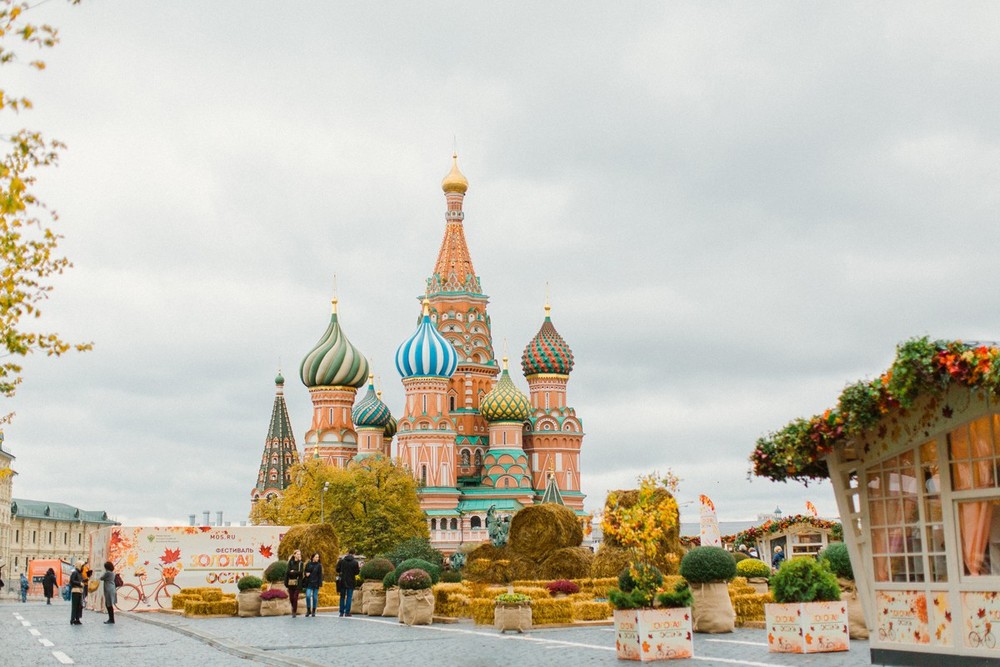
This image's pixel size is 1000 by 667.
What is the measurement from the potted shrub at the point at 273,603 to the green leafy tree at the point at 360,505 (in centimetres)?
3127

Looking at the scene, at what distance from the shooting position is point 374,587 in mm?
29812

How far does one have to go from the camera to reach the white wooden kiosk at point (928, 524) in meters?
10.8

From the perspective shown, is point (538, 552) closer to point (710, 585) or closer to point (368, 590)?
point (368, 590)

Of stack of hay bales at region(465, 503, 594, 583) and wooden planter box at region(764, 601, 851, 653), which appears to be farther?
stack of hay bales at region(465, 503, 594, 583)

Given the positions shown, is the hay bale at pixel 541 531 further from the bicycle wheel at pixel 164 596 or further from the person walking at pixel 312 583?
the bicycle wheel at pixel 164 596

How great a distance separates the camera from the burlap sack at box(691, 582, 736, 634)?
2061cm

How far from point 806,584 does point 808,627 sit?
Result: 2.04ft

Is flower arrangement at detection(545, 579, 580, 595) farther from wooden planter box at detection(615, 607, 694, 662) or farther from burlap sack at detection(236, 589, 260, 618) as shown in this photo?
wooden planter box at detection(615, 607, 694, 662)

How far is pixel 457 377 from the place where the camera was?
84.3m

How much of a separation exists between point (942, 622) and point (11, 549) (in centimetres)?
12006

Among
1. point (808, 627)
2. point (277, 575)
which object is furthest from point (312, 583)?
point (808, 627)

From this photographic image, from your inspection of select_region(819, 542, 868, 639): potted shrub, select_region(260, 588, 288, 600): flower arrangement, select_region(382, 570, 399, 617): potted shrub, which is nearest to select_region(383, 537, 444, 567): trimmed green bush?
select_region(260, 588, 288, 600): flower arrangement

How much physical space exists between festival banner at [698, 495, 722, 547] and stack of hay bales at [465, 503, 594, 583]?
6249 millimetres

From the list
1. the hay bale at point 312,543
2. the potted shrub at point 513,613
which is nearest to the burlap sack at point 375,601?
the hay bale at point 312,543
